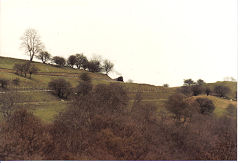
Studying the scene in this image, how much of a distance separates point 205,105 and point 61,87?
11.8 m

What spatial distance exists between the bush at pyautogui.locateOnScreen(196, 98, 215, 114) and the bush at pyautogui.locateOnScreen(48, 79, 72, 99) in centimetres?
1039

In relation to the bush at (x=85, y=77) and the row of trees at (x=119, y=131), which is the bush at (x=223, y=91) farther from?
A: the bush at (x=85, y=77)

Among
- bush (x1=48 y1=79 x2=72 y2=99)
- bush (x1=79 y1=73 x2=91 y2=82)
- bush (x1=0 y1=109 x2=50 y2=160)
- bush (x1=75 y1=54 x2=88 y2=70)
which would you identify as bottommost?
bush (x1=0 y1=109 x2=50 y2=160)

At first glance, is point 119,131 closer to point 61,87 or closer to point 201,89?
point 61,87

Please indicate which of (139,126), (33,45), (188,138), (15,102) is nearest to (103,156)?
(139,126)

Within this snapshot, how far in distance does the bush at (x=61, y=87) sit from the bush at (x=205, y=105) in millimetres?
10390

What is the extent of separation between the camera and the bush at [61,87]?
1546 centimetres

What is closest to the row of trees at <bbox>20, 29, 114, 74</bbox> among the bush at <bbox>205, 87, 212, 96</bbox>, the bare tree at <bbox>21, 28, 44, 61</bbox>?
the bare tree at <bbox>21, 28, 44, 61</bbox>

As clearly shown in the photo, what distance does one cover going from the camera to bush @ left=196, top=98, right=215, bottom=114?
1379cm

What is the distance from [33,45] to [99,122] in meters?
10.4

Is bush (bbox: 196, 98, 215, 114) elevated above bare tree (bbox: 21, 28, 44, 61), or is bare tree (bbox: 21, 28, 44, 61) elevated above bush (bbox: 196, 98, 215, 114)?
bare tree (bbox: 21, 28, 44, 61)

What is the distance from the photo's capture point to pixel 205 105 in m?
14.1

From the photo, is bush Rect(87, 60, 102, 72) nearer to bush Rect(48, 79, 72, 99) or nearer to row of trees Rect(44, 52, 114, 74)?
row of trees Rect(44, 52, 114, 74)

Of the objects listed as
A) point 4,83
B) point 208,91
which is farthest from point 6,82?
point 208,91
